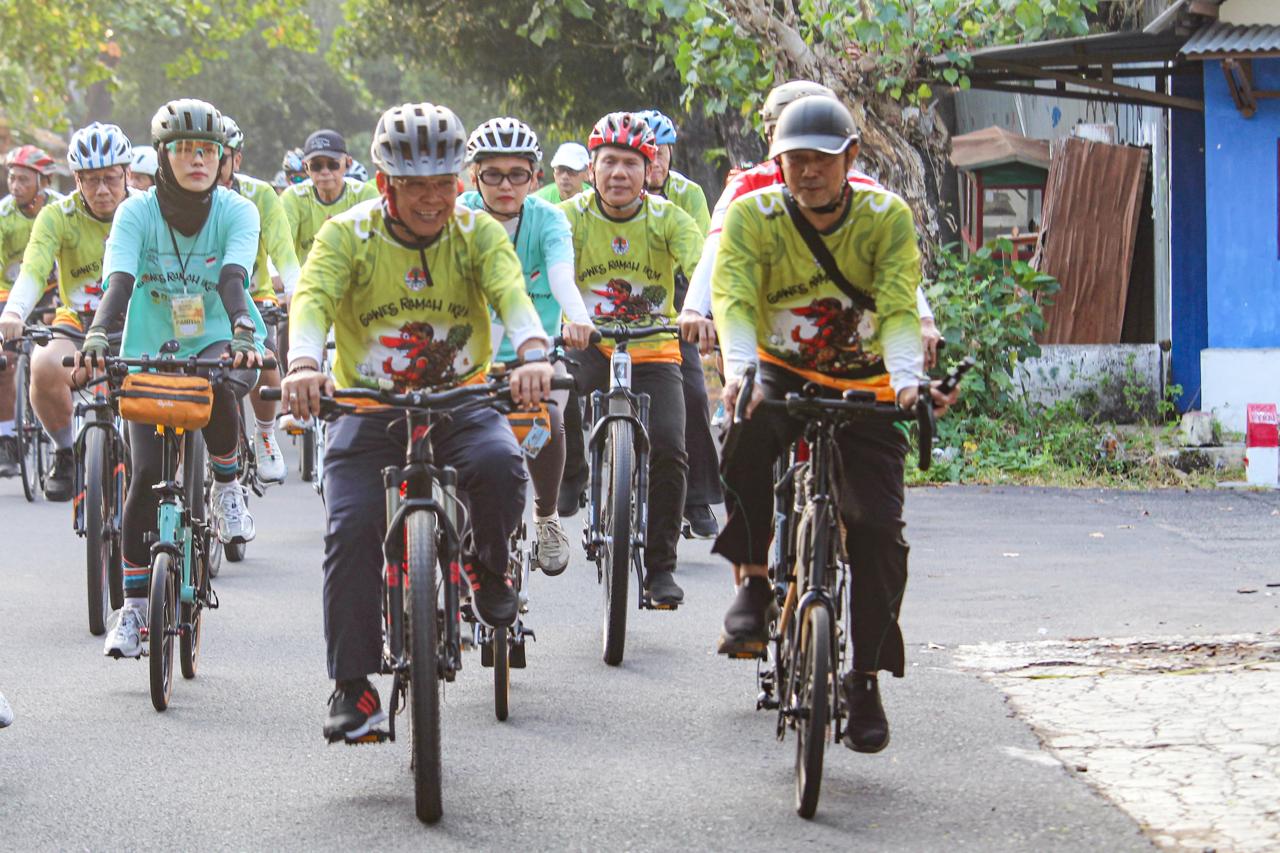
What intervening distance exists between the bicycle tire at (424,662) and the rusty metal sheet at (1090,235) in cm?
1326

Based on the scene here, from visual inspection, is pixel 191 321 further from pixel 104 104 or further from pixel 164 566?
pixel 104 104

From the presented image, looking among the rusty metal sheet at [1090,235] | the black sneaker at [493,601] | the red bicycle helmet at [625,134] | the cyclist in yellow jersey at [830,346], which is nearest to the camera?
the cyclist in yellow jersey at [830,346]

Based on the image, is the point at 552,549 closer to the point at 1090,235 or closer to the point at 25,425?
the point at 25,425

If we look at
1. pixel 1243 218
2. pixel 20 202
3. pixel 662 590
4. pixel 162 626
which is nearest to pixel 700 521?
pixel 662 590

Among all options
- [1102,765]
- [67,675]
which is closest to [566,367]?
[67,675]

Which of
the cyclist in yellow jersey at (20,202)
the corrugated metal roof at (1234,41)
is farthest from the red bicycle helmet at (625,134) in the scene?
the corrugated metal roof at (1234,41)

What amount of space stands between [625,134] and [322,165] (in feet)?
17.8

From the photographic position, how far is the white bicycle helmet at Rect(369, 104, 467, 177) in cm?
586

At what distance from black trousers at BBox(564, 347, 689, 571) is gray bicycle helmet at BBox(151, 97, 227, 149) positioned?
176 cm

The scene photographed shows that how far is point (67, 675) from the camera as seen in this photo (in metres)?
7.89

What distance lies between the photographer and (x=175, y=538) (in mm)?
7211

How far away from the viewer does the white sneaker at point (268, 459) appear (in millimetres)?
11633

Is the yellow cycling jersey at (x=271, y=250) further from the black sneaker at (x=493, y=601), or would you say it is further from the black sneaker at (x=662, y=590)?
the black sneaker at (x=493, y=601)

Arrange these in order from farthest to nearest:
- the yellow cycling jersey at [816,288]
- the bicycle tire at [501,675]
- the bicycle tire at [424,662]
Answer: the bicycle tire at [501,675] → the yellow cycling jersey at [816,288] → the bicycle tire at [424,662]
